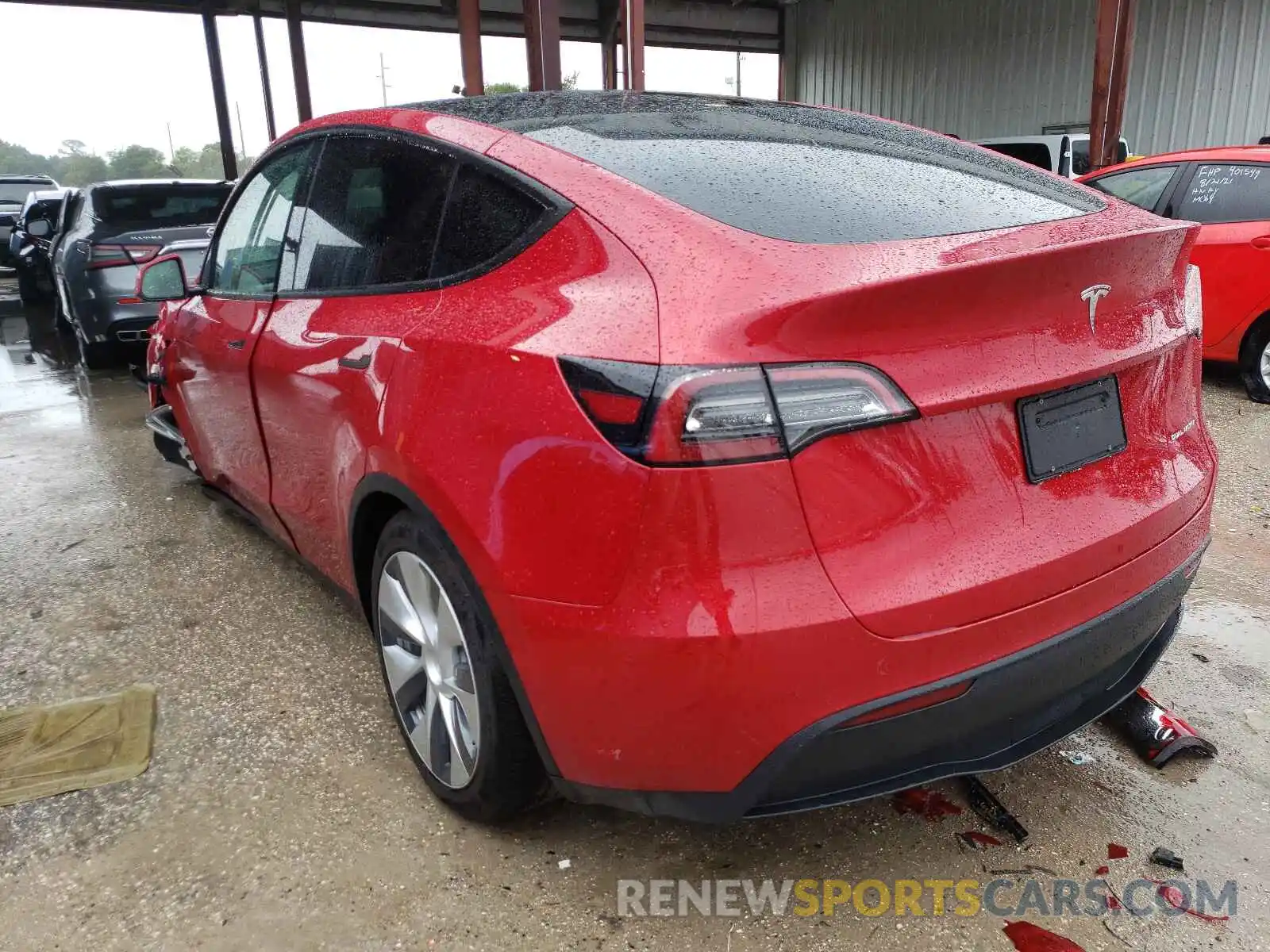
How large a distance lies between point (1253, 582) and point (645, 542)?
275 cm

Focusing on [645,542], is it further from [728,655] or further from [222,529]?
[222,529]

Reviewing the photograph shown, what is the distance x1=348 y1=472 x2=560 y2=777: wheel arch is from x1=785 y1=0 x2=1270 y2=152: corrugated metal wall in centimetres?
1616

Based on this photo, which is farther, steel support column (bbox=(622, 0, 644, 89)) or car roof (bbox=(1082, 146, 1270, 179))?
steel support column (bbox=(622, 0, 644, 89))

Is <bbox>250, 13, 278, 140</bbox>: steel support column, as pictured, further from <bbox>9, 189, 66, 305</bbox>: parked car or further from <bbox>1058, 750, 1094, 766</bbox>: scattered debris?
<bbox>1058, 750, 1094, 766</bbox>: scattered debris

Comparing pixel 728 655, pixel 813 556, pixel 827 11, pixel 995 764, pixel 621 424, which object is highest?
pixel 827 11

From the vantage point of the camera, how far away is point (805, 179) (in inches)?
68.6

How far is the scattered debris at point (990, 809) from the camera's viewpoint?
76.7 inches

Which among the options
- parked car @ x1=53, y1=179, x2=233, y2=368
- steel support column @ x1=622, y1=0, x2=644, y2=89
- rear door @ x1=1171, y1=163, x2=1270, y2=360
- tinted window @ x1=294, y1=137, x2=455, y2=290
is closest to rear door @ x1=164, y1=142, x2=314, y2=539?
tinted window @ x1=294, y1=137, x2=455, y2=290

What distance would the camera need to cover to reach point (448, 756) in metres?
1.96

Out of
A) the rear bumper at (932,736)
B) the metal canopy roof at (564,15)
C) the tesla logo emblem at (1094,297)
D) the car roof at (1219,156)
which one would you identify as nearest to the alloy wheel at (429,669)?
the rear bumper at (932,736)

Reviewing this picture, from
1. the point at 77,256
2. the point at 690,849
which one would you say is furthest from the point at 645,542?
the point at 77,256

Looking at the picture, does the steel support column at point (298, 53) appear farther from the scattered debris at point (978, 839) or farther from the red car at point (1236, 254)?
the scattered debris at point (978, 839)

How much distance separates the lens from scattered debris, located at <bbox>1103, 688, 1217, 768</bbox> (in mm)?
2186

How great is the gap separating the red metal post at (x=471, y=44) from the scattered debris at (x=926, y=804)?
9884mm
